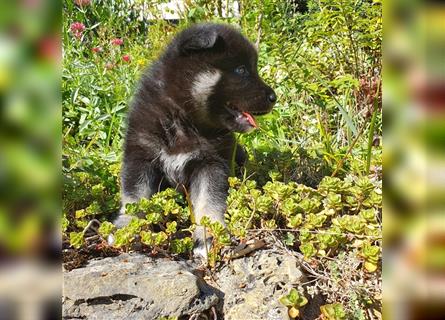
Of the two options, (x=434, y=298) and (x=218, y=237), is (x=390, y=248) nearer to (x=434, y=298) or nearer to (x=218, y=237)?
(x=434, y=298)

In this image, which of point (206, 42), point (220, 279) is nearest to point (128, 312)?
point (220, 279)

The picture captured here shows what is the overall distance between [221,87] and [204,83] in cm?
12

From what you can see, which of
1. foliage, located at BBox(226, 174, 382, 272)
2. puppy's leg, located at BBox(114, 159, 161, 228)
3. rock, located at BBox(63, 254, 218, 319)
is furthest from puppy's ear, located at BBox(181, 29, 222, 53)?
rock, located at BBox(63, 254, 218, 319)

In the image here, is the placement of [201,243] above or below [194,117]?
below

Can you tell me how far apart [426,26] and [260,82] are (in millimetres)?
3128

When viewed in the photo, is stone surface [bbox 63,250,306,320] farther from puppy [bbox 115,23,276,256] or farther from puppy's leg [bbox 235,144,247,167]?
puppy's leg [bbox 235,144,247,167]

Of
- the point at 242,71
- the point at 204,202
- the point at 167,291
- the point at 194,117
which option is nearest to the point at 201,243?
the point at 204,202

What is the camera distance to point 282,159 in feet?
12.8

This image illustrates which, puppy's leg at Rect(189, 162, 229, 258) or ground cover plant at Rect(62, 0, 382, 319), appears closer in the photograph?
ground cover plant at Rect(62, 0, 382, 319)

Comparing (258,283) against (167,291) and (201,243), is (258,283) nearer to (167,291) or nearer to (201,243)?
(167,291)

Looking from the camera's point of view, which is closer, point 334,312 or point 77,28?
point 334,312

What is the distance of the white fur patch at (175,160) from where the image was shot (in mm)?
3496

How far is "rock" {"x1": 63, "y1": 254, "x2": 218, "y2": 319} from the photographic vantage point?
2.23 m

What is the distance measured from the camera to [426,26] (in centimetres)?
50
